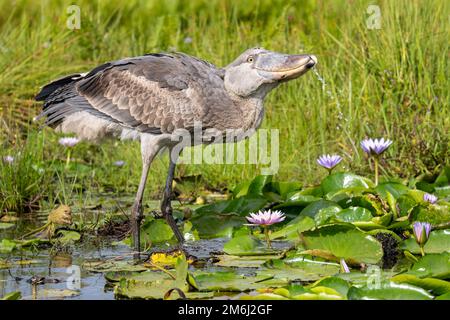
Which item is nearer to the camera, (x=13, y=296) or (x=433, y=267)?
(x=13, y=296)

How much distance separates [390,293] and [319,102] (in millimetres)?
4211

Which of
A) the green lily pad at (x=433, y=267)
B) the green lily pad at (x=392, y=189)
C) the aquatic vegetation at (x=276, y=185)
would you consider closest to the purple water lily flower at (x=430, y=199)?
the aquatic vegetation at (x=276, y=185)

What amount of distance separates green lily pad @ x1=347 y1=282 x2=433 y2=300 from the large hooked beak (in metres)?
2.00

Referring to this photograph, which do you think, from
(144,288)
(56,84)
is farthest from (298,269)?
(56,84)

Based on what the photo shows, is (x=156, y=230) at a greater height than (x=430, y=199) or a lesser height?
lesser

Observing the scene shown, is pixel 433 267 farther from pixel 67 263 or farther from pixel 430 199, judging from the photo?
pixel 67 263

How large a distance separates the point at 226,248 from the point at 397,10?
138 inches

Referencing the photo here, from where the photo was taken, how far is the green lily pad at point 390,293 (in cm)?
433

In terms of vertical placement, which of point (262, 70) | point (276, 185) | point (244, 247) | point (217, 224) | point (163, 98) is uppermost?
point (262, 70)

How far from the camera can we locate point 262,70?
6160 millimetres

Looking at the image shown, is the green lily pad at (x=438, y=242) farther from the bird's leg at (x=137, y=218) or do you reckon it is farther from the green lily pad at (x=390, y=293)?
the bird's leg at (x=137, y=218)

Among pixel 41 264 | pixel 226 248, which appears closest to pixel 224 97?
pixel 226 248

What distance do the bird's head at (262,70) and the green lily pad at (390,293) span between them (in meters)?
2.00

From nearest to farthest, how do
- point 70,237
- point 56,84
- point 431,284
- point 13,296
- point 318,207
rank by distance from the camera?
point 431,284 → point 13,296 → point 318,207 → point 70,237 → point 56,84
